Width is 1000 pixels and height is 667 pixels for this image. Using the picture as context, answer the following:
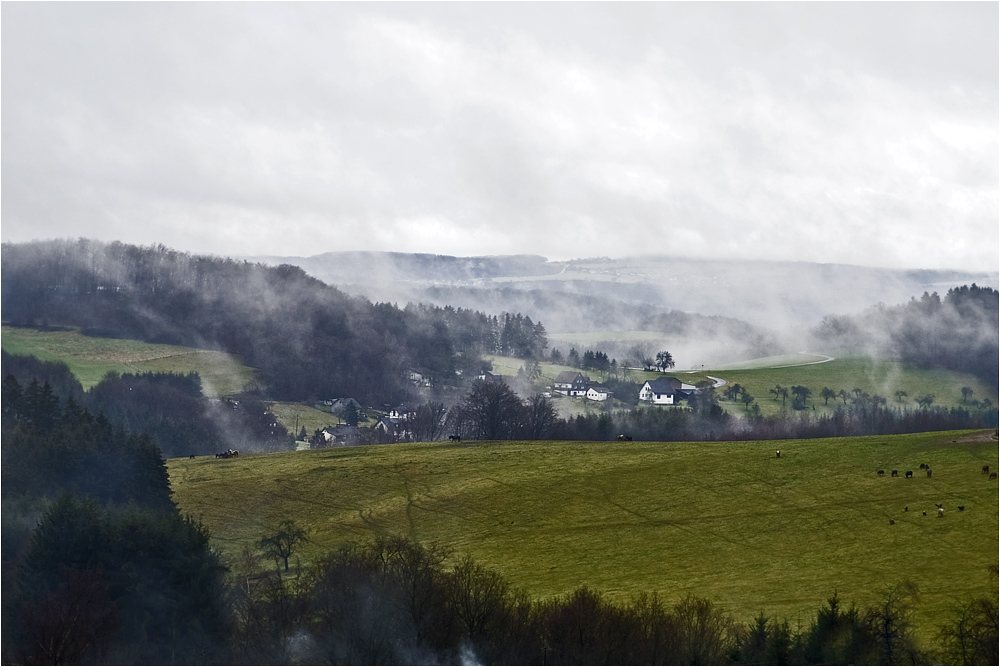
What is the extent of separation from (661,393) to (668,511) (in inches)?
4805

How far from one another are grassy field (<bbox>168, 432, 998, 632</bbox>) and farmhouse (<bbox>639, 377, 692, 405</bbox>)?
96.1 m

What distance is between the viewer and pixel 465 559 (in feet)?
209

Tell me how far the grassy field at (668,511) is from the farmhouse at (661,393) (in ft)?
315

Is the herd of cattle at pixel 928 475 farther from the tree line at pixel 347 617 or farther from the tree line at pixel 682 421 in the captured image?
the tree line at pixel 682 421

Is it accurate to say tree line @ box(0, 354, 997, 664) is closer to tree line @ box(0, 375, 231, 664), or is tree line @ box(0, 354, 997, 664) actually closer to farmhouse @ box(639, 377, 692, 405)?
tree line @ box(0, 375, 231, 664)

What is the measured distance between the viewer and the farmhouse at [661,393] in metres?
193

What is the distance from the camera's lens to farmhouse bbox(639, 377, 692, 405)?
192875mm

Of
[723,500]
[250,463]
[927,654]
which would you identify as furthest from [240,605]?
[250,463]

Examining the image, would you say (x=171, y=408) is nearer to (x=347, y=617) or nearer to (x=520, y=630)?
(x=347, y=617)

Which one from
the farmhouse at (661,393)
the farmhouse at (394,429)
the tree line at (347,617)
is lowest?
the farmhouse at (394,429)

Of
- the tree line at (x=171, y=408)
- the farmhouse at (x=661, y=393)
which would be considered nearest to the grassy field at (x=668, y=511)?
the tree line at (x=171, y=408)

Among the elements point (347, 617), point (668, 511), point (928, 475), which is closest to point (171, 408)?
point (668, 511)

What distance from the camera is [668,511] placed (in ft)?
240

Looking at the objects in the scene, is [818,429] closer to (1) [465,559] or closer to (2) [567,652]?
(1) [465,559]
